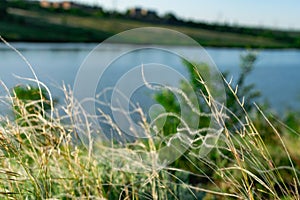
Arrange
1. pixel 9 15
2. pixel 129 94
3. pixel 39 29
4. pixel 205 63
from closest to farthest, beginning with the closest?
pixel 129 94
pixel 205 63
pixel 9 15
pixel 39 29

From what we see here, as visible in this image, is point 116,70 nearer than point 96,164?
No

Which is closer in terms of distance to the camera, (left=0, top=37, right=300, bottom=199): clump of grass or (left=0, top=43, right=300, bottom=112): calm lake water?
(left=0, top=37, right=300, bottom=199): clump of grass

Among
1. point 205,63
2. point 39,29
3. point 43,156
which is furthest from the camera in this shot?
point 39,29

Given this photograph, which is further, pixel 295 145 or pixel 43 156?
pixel 295 145

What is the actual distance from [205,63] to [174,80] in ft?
4.58

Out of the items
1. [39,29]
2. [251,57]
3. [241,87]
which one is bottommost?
Answer: [39,29]

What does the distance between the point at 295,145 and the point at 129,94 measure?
190 cm

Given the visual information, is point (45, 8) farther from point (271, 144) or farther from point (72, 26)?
point (271, 144)

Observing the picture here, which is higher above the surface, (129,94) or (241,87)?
(129,94)

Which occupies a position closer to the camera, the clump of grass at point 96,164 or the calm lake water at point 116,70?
the clump of grass at point 96,164

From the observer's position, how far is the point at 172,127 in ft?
10.9

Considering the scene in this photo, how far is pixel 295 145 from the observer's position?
3895mm

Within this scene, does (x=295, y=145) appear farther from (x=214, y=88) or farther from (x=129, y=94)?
(x=129, y=94)

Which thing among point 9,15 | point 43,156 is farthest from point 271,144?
point 9,15
